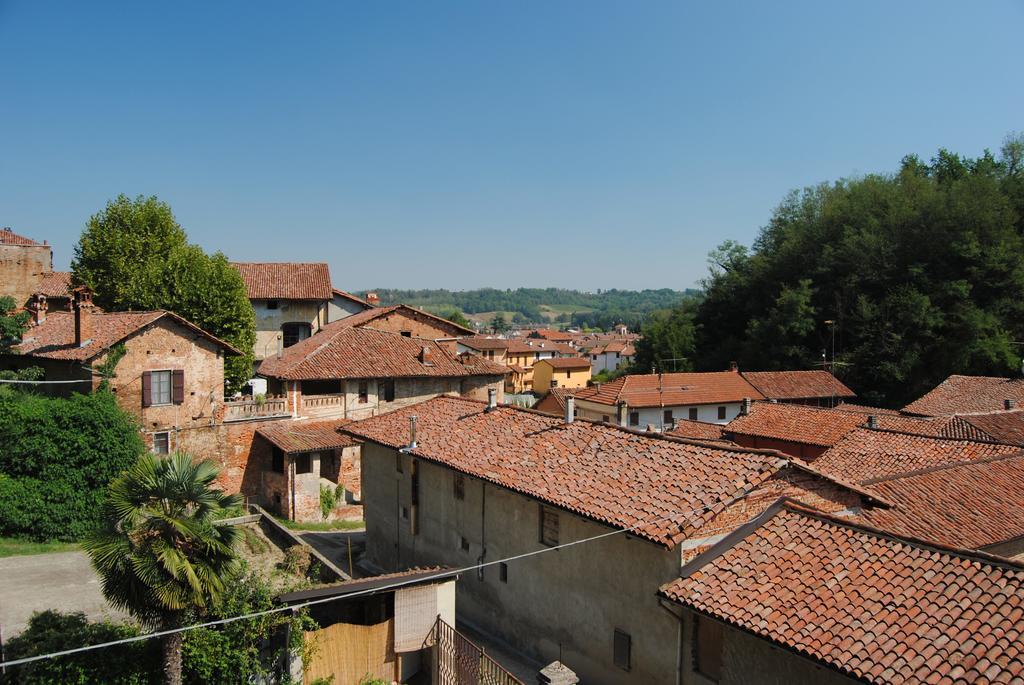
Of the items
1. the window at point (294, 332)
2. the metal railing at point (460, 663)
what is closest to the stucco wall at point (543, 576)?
the metal railing at point (460, 663)

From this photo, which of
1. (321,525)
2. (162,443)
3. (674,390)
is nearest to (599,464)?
(321,525)

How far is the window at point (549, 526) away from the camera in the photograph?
14.4 m

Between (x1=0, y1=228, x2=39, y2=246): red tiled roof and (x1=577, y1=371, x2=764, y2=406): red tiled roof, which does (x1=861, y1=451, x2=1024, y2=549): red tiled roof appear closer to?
(x1=577, y1=371, x2=764, y2=406): red tiled roof

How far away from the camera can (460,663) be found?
12445mm

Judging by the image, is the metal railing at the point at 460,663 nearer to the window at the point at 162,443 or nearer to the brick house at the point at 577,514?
the brick house at the point at 577,514

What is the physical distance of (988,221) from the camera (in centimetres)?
5347

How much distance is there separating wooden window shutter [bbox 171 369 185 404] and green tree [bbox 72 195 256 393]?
4.58 m

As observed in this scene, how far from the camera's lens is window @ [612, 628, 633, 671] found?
12484 mm

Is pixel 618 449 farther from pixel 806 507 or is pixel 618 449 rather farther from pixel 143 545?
pixel 143 545

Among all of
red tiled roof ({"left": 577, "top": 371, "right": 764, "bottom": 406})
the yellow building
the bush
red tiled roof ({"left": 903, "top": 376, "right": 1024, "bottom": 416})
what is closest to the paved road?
the bush

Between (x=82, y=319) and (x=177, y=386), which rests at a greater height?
(x=82, y=319)

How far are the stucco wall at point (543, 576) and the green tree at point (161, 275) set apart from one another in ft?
60.0

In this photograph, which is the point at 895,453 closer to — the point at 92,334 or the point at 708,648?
the point at 708,648

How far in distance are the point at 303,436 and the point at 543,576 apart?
18.5m
